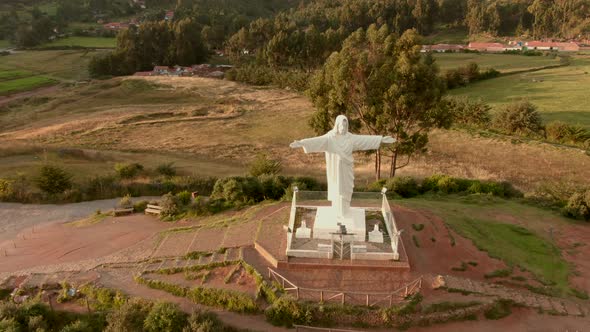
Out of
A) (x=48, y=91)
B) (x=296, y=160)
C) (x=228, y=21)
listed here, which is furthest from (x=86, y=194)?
(x=228, y=21)

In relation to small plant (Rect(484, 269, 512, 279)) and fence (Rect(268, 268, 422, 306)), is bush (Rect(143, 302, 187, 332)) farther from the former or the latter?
small plant (Rect(484, 269, 512, 279))

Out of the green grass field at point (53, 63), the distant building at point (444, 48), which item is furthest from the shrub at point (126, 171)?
the distant building at point (444, 48)

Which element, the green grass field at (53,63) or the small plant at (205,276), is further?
the green grass field at (53,63)

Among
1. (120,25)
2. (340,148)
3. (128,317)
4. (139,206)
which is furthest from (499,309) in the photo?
(120,25)

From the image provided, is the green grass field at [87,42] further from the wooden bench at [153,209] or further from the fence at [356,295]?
the fence at [356,295]

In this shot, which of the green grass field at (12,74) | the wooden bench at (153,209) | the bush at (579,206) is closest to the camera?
the bush at (579,206)

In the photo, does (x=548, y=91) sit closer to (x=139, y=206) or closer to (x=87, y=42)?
(x=139, y=206)
